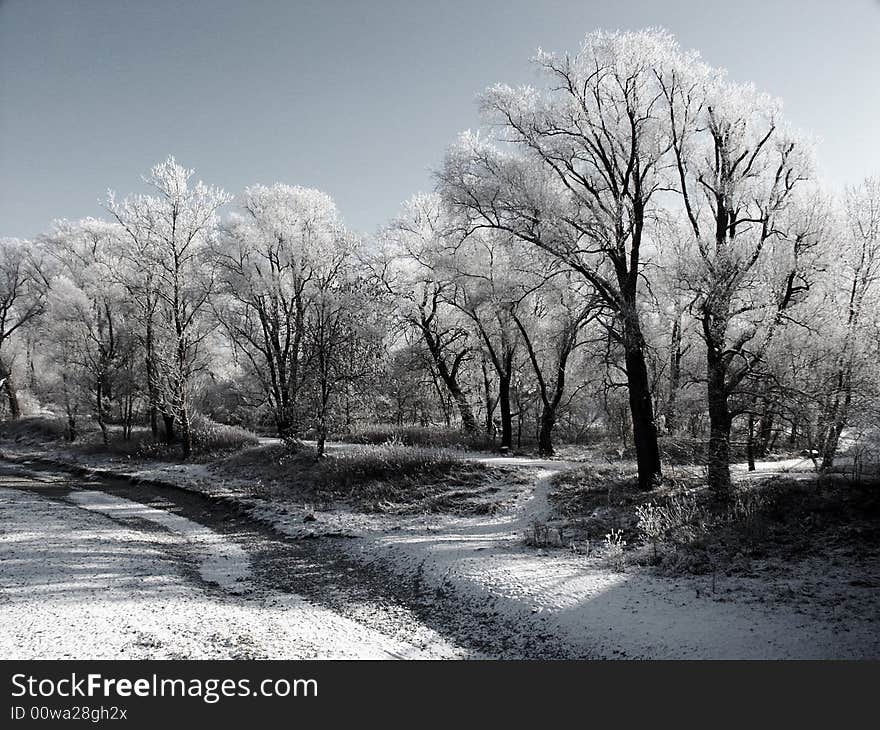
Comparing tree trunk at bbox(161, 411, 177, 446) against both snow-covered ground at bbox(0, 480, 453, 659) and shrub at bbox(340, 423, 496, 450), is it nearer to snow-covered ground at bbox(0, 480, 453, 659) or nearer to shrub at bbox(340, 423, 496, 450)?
shrub at bbox(340, 423, 496, 450)

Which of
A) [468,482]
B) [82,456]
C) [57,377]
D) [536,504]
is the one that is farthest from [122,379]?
[536,504]

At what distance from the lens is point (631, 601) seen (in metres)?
7.21

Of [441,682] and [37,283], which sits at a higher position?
[37,283]

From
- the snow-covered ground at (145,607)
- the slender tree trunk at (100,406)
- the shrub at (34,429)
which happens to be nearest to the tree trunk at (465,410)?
the snow-covered ground at (145,607)

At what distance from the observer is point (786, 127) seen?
1293 cm

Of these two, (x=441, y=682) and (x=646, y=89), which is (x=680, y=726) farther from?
(x=646, y=89)

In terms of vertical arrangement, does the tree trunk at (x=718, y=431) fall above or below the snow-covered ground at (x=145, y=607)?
above

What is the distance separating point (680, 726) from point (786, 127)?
13.8 meters

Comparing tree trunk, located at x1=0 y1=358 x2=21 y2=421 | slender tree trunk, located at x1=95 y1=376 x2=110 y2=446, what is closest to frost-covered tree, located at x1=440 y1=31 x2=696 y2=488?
slender tree trunk, located at x1=95 y1=376 x2=110 y2=446

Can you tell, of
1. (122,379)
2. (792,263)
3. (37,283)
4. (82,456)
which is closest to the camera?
(792,263)

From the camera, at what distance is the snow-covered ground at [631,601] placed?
19.4 feet

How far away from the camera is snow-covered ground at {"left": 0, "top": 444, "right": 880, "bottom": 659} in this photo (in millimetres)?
5910

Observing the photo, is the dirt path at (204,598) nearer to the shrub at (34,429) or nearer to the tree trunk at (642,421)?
the tree trunk at (642,421)

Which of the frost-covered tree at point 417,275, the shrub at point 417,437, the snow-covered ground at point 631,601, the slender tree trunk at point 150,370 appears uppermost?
the frost-covered tree at point 417,275
